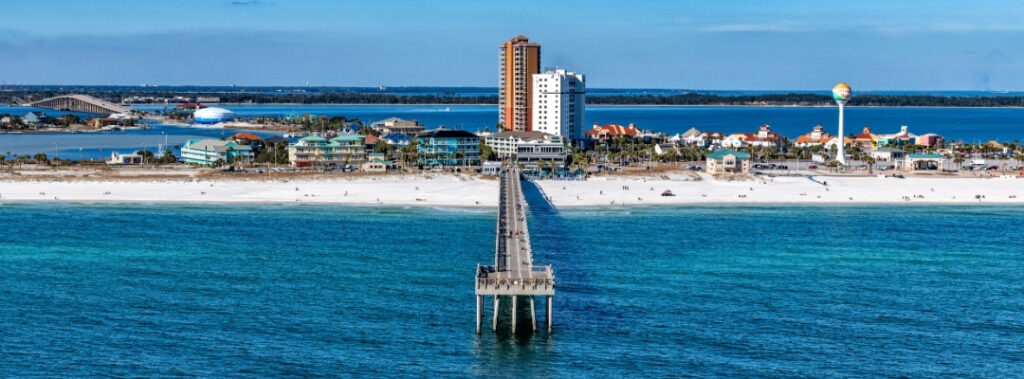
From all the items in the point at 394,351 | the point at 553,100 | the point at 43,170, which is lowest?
the point at 394,351

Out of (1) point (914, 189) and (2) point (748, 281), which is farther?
(1) point (914, 189)

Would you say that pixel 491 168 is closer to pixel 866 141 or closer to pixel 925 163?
pixel 925 163

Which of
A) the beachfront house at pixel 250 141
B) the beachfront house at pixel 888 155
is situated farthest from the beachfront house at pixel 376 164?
the beachfront house at pixel 888 155

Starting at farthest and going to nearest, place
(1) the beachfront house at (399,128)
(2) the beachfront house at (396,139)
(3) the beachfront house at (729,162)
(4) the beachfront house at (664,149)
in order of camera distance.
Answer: (1) the beachfront house at (399,128) → (2) the beachfront house at (396,139) → (4) the beachfront house at (664,149) → (3) the beachfront house at (729,162)

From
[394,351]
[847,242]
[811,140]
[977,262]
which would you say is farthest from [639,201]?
[811,140]

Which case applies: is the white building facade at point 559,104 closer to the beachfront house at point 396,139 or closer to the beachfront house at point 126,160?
the beachfront house at point 396,139

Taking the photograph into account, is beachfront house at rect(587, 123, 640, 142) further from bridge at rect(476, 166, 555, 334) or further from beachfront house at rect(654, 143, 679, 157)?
bridge at rect(476, 166, 555, 334)

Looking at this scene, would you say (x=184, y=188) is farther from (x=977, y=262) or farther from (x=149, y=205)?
(x=977, y=262)
